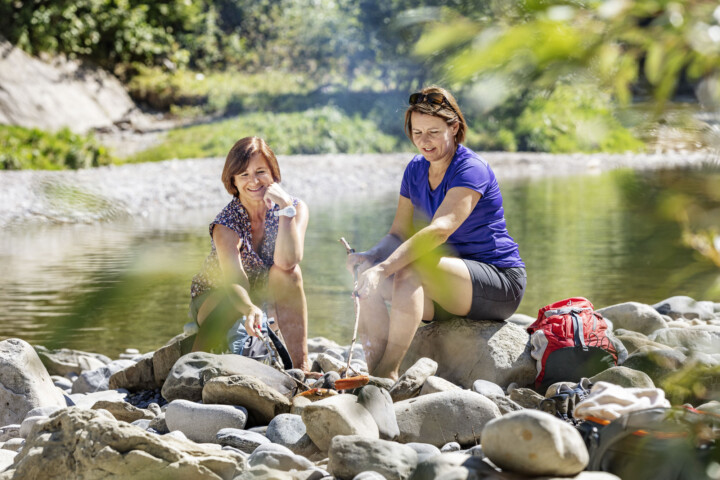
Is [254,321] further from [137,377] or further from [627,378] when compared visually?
[627,378]

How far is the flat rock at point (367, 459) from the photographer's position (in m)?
2.22

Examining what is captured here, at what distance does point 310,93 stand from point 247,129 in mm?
4329

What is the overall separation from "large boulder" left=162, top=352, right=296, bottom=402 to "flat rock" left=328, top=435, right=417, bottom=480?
94 centimetres

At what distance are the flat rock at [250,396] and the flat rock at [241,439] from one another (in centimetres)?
21

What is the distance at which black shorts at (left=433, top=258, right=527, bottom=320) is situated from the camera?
3.38 meters

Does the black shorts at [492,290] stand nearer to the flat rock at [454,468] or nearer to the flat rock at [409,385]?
the flat rock at [409,385]

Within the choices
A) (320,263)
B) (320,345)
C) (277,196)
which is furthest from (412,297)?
(320,263)

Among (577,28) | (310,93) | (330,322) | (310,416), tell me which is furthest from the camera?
(310,93)

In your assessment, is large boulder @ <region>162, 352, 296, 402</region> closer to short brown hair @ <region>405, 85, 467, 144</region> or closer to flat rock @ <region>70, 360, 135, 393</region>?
flat rock @ <region>70, 360, 135, 393</region>

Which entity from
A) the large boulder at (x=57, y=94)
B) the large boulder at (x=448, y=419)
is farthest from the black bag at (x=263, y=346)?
the large boulder at (x=57, y=94)

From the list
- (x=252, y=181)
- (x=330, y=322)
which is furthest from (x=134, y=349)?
(x=252, y=181)

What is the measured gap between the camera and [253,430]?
9.50ft

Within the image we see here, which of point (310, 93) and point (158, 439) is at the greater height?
point (310, 93)

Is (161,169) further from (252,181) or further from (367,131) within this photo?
(252,181)
